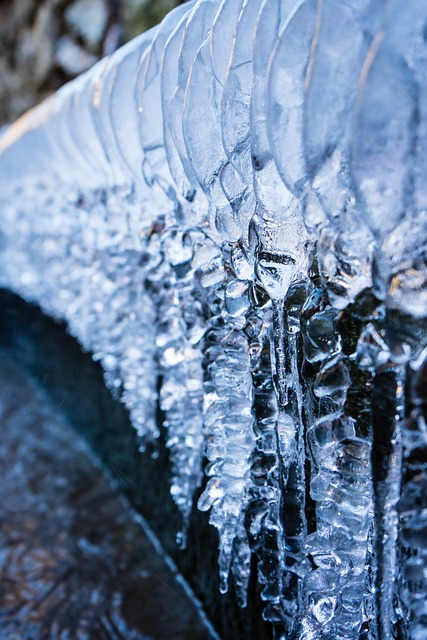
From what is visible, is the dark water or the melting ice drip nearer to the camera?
the melting ice drip

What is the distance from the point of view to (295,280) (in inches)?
25.6

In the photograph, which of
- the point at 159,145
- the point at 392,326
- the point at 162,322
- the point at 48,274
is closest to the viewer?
the point at 392,326

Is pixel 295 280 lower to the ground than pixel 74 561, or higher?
higher

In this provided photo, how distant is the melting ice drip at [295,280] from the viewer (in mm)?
462

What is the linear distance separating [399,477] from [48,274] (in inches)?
68.3

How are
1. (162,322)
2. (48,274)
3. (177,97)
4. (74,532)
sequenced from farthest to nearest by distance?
(48,274) < (74,532) < (162,322) < (177,97)

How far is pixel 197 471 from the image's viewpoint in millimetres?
979

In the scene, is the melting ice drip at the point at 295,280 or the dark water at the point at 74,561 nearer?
the melting ice drip at the point at 295,280

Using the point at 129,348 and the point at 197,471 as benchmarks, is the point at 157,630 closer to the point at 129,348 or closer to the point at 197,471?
the point at 197,471

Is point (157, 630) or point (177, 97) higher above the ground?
point (177, 97)

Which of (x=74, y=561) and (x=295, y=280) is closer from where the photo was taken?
(x=295, y=280)

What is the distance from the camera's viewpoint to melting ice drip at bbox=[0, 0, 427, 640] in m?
0.46

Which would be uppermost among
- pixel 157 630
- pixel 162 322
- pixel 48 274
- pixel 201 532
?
pixel 48 274

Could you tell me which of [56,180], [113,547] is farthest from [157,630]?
[56,180]
